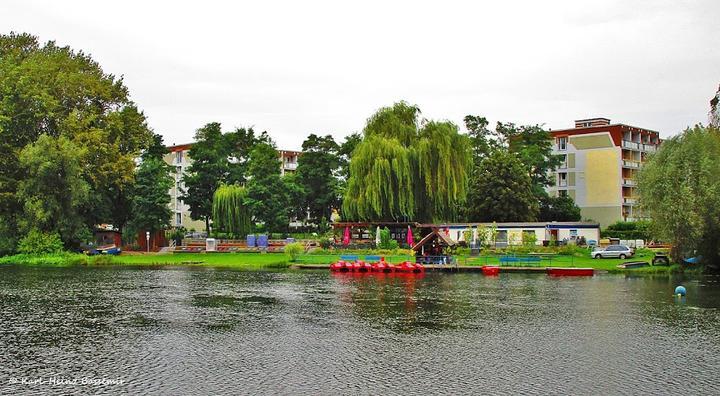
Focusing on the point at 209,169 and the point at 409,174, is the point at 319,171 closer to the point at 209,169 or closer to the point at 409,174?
the point at 209,169

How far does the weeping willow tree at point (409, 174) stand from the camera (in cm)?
6706

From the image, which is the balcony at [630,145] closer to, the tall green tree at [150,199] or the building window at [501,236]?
the building window at [501,236]

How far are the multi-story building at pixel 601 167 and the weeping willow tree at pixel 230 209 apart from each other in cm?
4644

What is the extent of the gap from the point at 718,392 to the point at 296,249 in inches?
1875

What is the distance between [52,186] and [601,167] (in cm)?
7232

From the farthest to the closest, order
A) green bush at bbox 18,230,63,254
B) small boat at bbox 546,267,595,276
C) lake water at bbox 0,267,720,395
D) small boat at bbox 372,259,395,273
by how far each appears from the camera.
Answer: green bush at bbox 18,230,63,254
small boat at bbox 372,259,395,273
small boat at bbox 546,267,595,276
lake water at bbox 0,267,720,395

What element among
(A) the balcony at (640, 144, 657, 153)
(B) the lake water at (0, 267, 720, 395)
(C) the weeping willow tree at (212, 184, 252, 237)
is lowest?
(B) the lake water at (0, 267, 720, 395)

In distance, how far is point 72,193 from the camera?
66.3m

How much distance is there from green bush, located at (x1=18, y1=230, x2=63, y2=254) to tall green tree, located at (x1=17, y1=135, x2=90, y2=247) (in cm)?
83

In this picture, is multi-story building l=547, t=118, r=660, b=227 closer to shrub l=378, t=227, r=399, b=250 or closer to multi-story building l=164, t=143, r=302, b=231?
shrub l=378, t=227, r=399, b=250

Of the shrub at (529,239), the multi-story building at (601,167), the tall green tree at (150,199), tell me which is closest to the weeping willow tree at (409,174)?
the shrub at (529,239)

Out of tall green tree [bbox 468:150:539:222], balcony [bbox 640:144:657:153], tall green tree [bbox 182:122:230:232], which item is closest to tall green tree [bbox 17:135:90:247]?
tall green tree [bbox 182:122:230:232]

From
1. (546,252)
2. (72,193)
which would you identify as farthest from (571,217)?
(72,193)

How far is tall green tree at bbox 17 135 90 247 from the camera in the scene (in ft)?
212
